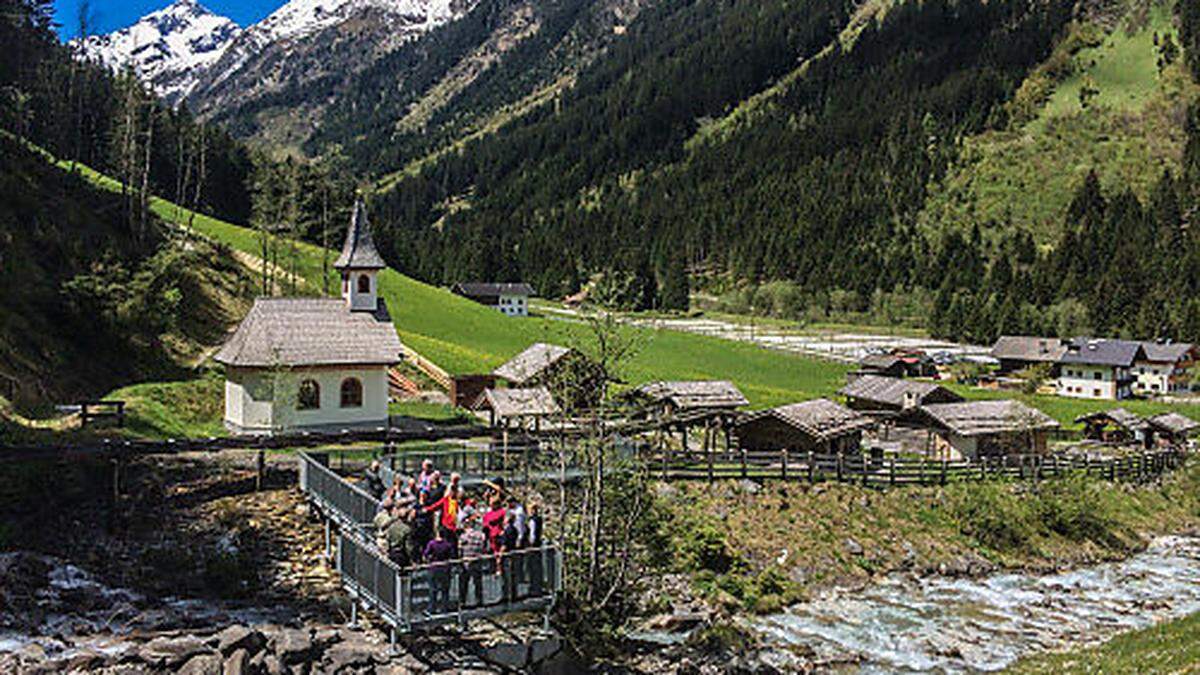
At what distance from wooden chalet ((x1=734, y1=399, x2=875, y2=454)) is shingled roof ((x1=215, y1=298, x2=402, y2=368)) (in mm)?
18240

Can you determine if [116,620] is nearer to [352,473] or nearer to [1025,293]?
[352,473]

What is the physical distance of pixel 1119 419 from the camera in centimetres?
6369

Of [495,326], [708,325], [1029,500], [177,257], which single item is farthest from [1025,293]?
[177,257]

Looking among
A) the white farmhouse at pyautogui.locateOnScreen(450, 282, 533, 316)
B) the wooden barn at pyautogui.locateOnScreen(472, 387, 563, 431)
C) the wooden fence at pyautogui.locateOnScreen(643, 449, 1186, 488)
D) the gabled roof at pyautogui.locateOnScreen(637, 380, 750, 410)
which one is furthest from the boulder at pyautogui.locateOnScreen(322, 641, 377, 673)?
the white farmhouse at pyautogui.locateOnScreen(450, 282, 533, 316)

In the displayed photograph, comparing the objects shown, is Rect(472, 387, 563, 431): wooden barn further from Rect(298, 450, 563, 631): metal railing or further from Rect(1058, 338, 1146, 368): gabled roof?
Rect(1058, 338, 1146, 368): gabled roof

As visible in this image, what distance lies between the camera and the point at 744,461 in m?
39.0

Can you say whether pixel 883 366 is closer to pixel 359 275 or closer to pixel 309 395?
pixel 359 275

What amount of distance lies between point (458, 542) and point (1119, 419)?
59003mm

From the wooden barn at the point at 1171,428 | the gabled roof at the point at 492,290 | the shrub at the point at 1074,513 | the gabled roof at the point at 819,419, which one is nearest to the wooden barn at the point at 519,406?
the gabled roof at the point at 819,419

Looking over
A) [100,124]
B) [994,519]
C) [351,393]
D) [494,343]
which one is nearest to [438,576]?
[351,393]

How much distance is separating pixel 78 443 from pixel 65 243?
24.3 meters

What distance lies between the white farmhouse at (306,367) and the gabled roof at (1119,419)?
167 feet

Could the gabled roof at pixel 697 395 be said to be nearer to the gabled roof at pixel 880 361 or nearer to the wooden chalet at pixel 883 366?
the wooden chalet at pixel 883 366

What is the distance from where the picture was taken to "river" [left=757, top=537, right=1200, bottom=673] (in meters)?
26.6
